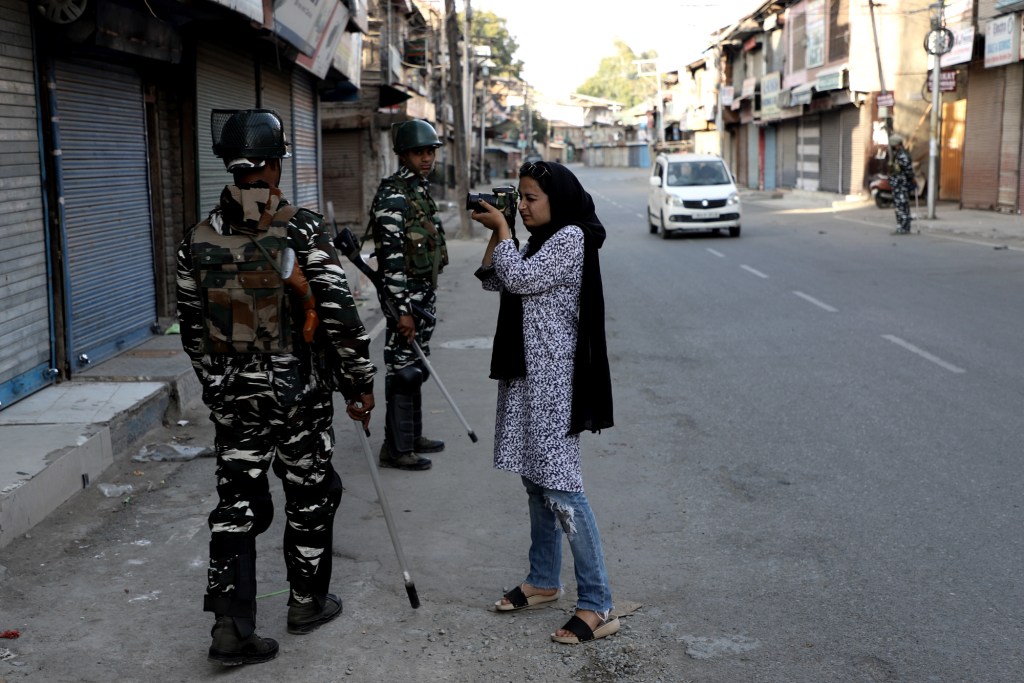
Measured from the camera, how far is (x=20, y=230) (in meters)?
7.30

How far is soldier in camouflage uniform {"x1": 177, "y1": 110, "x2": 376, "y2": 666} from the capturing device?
149 inches

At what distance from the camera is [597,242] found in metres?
3.89

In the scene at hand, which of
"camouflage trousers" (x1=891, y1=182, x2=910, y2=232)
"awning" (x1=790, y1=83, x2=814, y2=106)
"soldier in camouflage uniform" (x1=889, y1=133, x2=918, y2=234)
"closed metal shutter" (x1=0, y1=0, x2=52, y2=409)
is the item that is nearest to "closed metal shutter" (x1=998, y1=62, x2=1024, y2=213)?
"soldier in camouflage uniform" (x1=889, y1=133, x2=918, y2=234)

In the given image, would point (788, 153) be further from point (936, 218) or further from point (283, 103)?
point (283, 103)

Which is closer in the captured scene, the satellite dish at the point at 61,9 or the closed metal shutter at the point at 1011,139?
the satellite dish at the point at 61,9

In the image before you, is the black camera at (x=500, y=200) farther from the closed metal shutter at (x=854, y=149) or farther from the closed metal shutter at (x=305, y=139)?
the closed metal shutter at (x=854, y=149)

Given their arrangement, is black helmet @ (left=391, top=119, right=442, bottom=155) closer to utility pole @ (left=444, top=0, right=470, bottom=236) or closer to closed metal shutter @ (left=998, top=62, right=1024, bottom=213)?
utility pole @ (left=444, top=0, right=470, bottom=236)

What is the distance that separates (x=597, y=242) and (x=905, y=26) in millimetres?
34987

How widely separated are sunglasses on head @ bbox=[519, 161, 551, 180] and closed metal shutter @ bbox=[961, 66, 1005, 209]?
26590 mm

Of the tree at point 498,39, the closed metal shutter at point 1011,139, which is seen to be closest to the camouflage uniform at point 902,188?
the closed metal shutter at point 1011,139

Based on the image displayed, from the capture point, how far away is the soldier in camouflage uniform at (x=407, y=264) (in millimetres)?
6230

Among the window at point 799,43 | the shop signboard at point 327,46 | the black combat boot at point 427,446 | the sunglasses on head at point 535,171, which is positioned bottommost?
the black combat boot at point 427,446

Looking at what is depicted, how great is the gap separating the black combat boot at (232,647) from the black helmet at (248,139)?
1579 mm

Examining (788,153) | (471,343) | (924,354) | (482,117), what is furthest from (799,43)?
(924,354)
